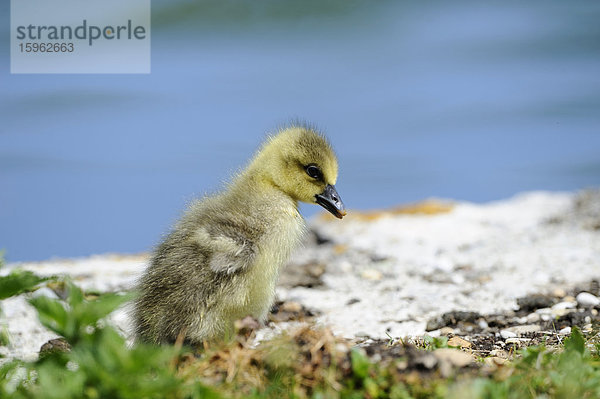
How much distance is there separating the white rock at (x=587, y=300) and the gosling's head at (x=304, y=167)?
1969mm

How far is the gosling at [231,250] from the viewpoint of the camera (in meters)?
3.59

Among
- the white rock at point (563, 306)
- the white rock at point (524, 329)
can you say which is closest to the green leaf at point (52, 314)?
the white rock at point (524, 329)

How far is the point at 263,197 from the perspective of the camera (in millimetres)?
3908

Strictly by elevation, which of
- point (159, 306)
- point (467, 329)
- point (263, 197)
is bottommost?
point (467, 329)

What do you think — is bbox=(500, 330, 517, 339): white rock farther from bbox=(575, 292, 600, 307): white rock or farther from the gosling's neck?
the gosling's neck

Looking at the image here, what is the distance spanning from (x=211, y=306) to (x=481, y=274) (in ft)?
11.7

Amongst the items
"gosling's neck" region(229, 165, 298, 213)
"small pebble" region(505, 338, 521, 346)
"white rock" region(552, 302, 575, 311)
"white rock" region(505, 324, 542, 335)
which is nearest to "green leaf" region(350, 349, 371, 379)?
"gosling's neck" region(229, 165, 298, 213)

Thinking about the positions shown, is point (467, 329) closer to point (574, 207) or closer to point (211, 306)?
point (211, 306)

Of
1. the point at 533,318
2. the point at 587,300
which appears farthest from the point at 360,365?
the point at 587,300

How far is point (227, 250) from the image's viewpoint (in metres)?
3.59

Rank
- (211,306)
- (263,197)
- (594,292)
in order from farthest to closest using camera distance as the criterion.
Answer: (594,292) → (263,197) → (211,306)

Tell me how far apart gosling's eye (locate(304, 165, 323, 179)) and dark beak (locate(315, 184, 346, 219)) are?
98 millimetres

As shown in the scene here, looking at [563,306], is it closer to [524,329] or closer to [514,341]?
[524,329]

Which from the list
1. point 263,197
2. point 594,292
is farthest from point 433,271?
point 263,197
